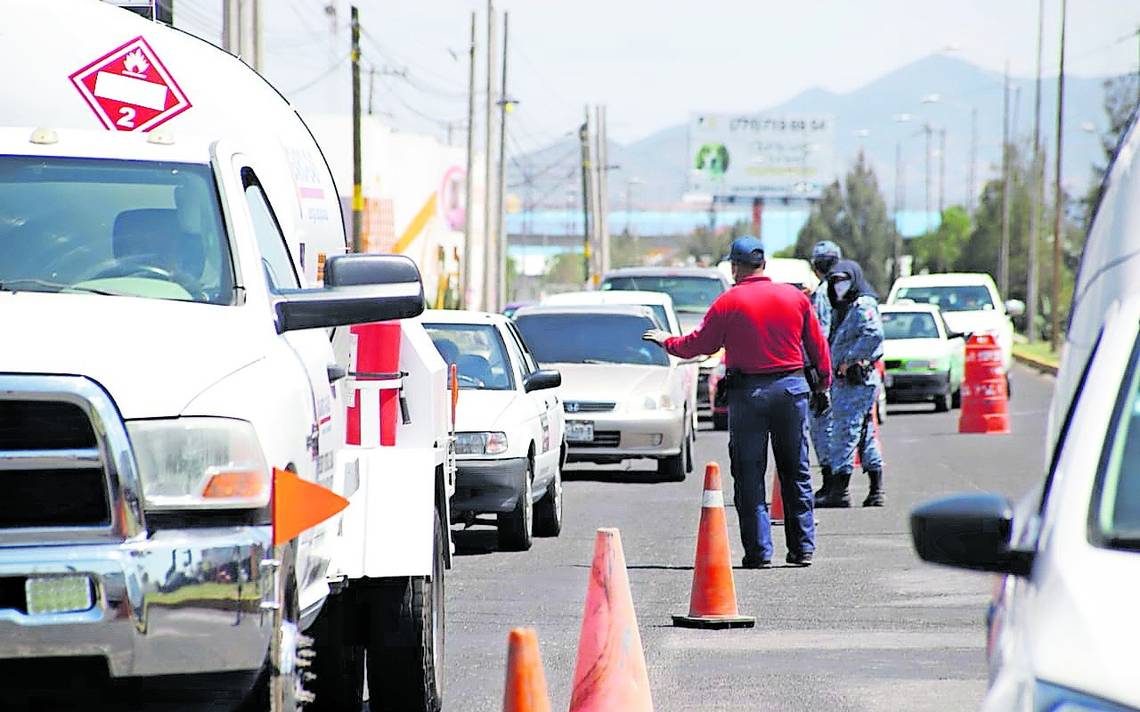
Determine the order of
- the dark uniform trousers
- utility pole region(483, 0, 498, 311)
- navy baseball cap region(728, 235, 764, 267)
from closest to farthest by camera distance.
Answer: the dark uniform trousers < navy baseball cap region(728, 235, 764, 267) < utility pole region(483, 0, 498, 311)

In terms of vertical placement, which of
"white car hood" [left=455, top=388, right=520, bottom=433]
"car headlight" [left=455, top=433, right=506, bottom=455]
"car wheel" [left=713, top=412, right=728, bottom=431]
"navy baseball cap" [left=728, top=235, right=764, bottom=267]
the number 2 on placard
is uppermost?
the number 2 on placard

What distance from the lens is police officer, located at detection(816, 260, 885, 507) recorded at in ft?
54.1

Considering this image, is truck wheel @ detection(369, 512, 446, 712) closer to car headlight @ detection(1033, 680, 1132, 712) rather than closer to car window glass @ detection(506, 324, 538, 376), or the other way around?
car headlight @ detection(1033, 680, 1132, 712)

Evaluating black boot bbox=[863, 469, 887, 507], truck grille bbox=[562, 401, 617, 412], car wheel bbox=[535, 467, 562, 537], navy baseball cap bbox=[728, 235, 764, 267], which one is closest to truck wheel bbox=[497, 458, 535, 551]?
car wheel bbox=[535, 467, 562, 537]

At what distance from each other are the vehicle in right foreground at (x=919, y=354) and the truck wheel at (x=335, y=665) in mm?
23154

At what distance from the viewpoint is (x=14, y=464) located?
5.55 metres

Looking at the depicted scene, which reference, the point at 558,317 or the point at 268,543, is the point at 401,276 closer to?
the point at 268,543

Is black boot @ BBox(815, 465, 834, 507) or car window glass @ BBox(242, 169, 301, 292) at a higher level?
car window glass @ BBox(242, 169, 301, 292)

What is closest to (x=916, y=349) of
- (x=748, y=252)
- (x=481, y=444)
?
(x=481, y=444)

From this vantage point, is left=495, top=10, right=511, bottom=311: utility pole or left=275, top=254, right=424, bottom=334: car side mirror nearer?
left=275, top=254, right=424, bottom=334: car side mirror

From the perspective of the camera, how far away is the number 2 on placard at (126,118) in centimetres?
785

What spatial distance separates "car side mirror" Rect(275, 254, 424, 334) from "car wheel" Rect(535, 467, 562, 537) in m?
8.61

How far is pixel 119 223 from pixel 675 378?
1406 centimetres

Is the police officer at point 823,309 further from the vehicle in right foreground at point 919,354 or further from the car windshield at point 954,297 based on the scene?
the car windshield at point 954,297
